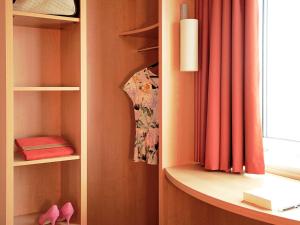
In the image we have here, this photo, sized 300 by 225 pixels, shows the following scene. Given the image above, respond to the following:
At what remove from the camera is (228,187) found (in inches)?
65.7

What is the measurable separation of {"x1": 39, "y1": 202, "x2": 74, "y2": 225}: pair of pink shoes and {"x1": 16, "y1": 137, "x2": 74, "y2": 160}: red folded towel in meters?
0.31

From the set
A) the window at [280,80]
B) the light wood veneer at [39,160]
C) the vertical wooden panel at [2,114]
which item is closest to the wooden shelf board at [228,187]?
the window at [280,80]

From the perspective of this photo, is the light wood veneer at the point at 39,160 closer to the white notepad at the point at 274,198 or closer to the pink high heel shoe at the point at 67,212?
the pink high heel shoe at the point at 67,212

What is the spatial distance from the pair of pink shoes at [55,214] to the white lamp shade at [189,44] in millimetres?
1036

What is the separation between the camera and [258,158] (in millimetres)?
1803

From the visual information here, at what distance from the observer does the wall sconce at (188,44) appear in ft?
6.40

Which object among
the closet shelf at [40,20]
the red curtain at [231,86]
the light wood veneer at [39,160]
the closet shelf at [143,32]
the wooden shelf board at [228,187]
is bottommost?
the wooden shelf board at [228,187]

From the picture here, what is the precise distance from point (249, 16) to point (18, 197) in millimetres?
1751

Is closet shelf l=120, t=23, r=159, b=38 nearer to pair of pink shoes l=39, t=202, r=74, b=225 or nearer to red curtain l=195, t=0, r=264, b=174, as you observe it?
red curtain l=195, t=0, r=264, b=174

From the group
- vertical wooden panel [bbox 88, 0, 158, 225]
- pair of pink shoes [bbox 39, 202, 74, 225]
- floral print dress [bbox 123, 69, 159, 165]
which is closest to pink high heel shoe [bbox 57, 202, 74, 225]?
Answer: pair of pink shoes [bbox 39, 202, 74, 225]

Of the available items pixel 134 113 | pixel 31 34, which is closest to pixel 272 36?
pixel 134 113

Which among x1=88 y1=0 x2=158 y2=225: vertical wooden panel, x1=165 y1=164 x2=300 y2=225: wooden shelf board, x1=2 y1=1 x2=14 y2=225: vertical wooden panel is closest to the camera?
x1=165 y1=164 x2=300 y2=225: wooden shelf board

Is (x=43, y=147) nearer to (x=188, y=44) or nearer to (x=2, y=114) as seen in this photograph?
(x=2, y=114)

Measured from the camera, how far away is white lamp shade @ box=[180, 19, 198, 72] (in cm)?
195
